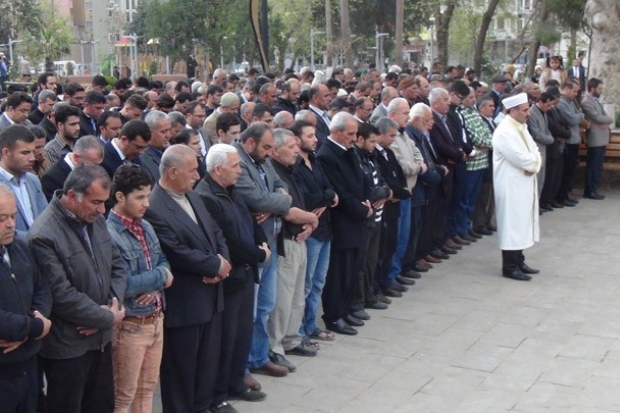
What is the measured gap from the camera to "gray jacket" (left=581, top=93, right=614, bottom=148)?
14508 mm

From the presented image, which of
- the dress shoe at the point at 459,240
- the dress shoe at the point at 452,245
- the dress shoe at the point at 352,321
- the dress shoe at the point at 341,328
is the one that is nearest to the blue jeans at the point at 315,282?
the dress shoe at the point at 341,328

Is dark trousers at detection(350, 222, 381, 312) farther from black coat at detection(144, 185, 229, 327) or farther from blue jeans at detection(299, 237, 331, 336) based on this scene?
black coat at detection(144, 185, 229, 327)

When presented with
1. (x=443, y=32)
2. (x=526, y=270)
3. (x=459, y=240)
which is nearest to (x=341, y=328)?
(x=526, y=270)

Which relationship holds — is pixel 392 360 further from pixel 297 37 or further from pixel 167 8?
pixel 297 37

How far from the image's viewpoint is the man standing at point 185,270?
5.88m

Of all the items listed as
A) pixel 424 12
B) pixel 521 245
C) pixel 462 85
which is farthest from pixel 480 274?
pixel 424 12

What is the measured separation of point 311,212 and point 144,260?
2284 millimetres

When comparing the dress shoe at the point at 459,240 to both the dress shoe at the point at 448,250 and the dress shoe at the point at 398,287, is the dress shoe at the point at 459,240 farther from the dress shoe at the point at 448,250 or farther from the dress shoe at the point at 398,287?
the dress shoe at the point at 398,287

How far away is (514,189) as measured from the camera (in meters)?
10.2

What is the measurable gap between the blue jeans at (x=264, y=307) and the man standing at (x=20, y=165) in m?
1.73

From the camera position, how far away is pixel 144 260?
5582mm

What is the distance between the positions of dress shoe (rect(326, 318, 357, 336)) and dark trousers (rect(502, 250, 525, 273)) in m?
2.60

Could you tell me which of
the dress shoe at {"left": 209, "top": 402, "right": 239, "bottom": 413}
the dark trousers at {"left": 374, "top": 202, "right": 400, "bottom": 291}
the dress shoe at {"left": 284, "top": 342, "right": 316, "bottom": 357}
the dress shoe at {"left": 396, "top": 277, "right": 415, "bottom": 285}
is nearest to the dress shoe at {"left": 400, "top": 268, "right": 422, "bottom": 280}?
the dress shoe at {"left": 396, "top": 277, "right": 415, "bottom": 285}

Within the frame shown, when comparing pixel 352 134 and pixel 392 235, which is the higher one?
pixel 352 134
